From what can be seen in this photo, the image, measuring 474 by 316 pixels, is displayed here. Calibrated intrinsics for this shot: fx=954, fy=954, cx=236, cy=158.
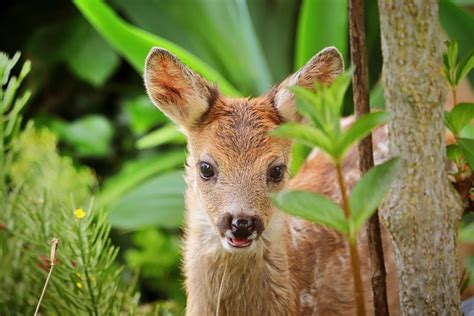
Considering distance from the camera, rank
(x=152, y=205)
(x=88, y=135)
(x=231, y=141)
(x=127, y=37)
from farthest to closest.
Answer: (x=88, y=135) → (x=152, y=205) → (x=127, y=37) → (x=231, y=141)

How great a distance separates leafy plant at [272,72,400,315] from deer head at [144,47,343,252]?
1.30 ft

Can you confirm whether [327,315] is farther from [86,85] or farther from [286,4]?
[86,85]

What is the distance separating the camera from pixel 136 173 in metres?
2.62

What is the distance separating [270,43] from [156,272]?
30.3 inches

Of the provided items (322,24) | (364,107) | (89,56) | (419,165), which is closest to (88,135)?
(89,56)

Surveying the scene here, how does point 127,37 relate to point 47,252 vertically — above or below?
above

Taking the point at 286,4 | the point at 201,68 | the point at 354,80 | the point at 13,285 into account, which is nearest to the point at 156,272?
the point at 201,68

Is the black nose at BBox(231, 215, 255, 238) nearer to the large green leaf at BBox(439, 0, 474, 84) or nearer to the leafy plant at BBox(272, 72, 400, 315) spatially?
the leafy plant at BBox(272, 72, 400, 315)

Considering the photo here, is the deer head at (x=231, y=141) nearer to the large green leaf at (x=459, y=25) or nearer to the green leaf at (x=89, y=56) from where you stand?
the large green leaf at (x=459, y=25)

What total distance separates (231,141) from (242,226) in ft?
0.52

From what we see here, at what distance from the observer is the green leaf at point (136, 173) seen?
2547 mm

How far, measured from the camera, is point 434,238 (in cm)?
105

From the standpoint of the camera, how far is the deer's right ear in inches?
55.2

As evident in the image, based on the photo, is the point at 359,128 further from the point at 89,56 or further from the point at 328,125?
the point at 89,56
